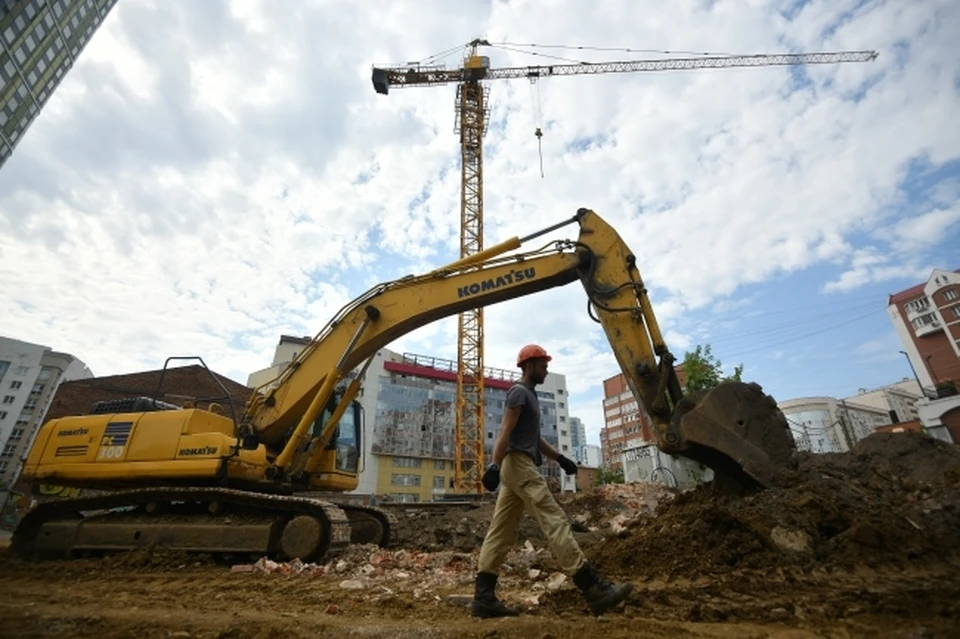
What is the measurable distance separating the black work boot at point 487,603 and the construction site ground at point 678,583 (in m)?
0.10

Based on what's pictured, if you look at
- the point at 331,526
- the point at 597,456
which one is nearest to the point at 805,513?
the point at 331,526

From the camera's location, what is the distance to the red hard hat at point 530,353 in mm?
3963

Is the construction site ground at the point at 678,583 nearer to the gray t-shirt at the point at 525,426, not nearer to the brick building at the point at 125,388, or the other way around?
the gray t-shirt at the point at 525,426

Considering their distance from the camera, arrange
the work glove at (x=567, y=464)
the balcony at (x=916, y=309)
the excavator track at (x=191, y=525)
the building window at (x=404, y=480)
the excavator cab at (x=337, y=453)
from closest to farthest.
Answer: the work glove at (x=567, y=464) < the excavator track at (x=191, y=525) < the excavator cab at (x=337, y=453) < the building window at (x=404, y=480) < the balcony at (x=916, y=309)

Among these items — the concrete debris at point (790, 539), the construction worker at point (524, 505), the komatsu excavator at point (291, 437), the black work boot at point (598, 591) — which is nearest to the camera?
the black work boot at point (598, 591)

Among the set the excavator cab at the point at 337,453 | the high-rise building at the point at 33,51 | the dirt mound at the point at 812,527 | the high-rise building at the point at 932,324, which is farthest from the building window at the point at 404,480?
the high-rise building at the point at 932,324

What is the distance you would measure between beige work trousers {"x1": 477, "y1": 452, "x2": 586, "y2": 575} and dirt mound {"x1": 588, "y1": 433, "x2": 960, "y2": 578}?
44.0 inches

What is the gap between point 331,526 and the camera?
18.4ft

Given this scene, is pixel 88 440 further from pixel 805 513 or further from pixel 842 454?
pixel 842 454

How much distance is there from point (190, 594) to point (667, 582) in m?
4.10

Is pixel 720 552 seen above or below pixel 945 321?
below

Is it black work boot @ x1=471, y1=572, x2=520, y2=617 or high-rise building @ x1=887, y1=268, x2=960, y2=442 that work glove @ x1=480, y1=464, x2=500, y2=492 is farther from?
high-rise building @ x1=887, y1=268, x2=960, y2=442

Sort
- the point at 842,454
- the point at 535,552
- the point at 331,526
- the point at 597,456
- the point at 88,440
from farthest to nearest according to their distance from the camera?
1. the point at 597,456
2. the point at 88,440
3. the point at 535,552
4. the point at 331,526
5. the point at 842,454

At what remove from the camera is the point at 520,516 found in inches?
139
